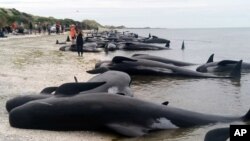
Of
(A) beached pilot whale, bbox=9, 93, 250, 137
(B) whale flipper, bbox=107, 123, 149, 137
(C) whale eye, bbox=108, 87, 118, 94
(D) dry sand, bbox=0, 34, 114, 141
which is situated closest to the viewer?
(D) dry sand, bbox=0, 34, 114, 141

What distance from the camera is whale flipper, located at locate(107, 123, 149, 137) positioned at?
30.2 feet

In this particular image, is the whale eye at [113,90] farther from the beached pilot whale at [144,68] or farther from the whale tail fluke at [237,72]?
the whale tail fluke at [237,72]

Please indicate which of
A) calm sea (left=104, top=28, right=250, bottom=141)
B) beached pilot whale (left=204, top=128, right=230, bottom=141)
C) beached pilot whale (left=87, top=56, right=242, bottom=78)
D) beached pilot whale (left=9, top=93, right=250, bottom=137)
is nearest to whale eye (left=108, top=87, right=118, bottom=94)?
calm sea (left=104, top=28, right=250, bottom=141)

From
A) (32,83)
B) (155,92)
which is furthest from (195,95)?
(32,83)

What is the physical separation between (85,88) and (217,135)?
394 cm

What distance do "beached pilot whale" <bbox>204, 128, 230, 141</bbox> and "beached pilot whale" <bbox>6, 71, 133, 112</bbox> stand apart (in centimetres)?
371

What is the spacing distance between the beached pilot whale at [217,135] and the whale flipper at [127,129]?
80.0 inches

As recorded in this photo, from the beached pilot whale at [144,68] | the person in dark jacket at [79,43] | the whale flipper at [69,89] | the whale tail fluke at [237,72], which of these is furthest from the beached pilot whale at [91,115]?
the person in dark jacket at [79,43]

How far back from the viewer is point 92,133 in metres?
9.41

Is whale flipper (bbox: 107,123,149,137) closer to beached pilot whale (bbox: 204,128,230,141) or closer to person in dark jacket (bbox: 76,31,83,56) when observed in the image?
beached pilot whale (bbox: 204,128,230,141)

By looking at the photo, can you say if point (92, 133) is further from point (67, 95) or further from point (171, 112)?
point (171, 112)

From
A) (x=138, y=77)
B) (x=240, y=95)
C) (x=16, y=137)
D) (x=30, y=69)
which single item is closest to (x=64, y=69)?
(x=30, y=69)

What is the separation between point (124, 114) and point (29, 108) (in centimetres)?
207

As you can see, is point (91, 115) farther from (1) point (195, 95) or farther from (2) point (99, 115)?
(1) point (195, 95)
